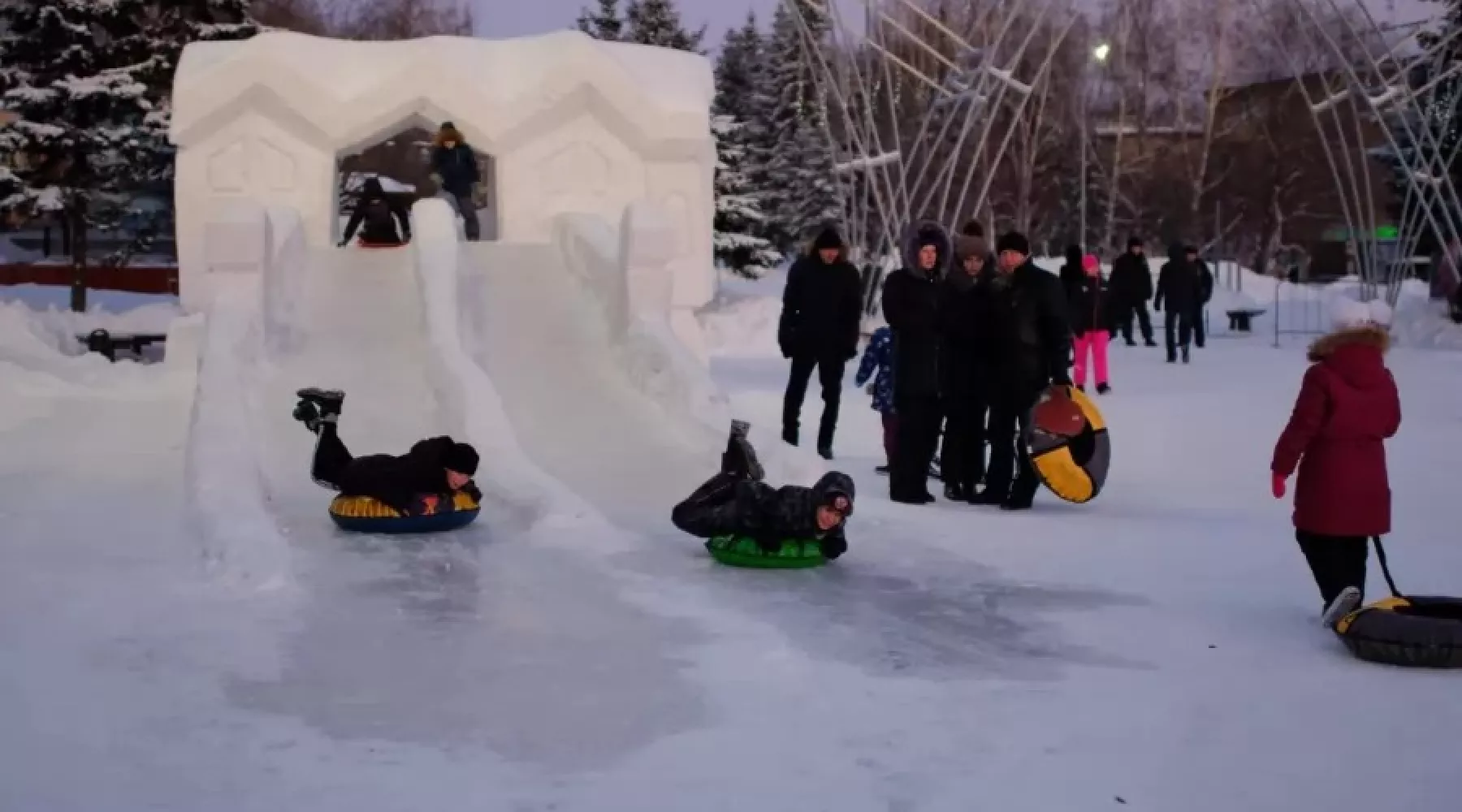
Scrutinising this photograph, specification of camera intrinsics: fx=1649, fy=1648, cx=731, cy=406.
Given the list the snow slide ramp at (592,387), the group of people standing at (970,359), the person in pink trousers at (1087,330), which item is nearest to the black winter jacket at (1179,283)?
the person in pink trousers at (1087,330)

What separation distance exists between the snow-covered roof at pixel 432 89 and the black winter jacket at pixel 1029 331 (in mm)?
10747

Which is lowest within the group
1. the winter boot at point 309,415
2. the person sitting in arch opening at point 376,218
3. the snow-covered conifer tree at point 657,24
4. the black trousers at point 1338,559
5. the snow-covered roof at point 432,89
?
the black trousers at point 1338,559

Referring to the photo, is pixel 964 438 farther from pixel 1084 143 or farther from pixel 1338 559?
pixel 1084 143

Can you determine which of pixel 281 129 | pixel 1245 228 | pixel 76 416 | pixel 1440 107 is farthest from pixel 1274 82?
pixel 76 416

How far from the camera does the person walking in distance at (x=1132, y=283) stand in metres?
22.8

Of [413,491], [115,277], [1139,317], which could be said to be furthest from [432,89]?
[115,277]

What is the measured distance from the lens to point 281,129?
19359 mm

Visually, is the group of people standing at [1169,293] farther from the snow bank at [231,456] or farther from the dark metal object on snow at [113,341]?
the dark metal object on snow at [113,341]

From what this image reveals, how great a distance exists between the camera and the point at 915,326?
947 cm

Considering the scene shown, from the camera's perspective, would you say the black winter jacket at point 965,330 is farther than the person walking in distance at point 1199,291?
No

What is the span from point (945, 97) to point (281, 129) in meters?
10.3

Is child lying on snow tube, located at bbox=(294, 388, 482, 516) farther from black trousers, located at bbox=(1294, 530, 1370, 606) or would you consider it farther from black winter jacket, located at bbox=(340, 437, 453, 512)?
black trousers, located at bbox=(1294, 530, 1370, 606)

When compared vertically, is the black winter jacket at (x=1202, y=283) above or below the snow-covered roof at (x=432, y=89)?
below

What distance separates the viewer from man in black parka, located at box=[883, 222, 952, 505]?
946 centimetres
